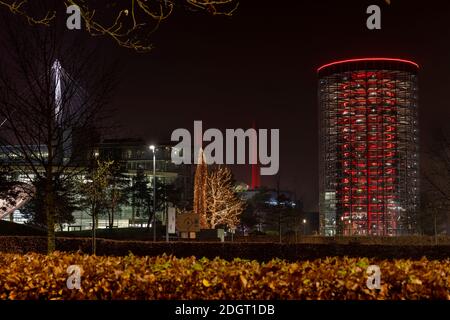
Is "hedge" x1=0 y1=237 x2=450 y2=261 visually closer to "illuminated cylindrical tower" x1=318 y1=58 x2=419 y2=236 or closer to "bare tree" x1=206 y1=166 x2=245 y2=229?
"bare tree" x1=206 y1=166 x2=245 y2=229

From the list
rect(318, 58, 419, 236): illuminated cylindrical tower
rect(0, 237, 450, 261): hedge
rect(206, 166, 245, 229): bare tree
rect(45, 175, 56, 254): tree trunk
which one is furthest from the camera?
rect(318, 58, 419, 236): illuminated cylindrical tower

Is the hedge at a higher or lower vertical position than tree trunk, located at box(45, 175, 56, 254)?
lower

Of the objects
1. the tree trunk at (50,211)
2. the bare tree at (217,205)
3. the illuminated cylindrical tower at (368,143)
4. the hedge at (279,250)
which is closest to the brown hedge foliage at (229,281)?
the tree trunk at (50,211)

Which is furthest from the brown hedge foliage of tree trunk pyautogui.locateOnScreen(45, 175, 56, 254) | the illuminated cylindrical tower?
the illuminated cylindrical tower

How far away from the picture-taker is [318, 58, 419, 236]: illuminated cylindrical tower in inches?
5561

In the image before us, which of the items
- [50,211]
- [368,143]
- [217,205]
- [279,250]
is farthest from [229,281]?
[368,143]

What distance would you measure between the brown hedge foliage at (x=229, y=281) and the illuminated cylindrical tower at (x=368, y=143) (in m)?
133

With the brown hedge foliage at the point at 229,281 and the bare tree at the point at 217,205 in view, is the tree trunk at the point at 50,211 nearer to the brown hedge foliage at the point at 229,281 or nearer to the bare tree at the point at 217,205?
the brown hedge foliage at the point at 229,281

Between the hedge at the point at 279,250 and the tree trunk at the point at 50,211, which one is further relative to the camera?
the hedge at the point at 279,250

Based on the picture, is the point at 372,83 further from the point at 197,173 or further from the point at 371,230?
the point at 197,173

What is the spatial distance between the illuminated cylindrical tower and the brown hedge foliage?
133m

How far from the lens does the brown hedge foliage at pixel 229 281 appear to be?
7930mm
